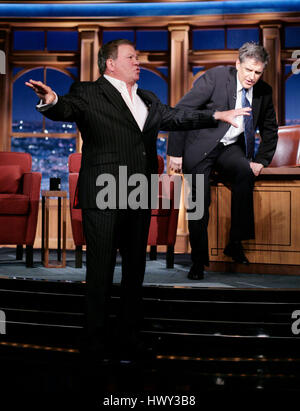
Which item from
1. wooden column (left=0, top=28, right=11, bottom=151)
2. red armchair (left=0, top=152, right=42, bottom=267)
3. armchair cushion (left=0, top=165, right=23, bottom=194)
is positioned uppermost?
wooden column (left=0, top=28, right=11, bottom=151)

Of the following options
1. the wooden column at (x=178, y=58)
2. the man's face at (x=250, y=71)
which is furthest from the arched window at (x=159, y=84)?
the man's face at (x=250, y=71)

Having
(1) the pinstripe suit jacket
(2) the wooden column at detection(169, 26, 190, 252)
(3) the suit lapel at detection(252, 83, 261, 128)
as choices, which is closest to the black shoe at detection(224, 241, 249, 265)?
(3) the suit lapel at detection(252, 83, 261, 128)

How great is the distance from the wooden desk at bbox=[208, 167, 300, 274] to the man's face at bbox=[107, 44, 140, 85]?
5.16ft

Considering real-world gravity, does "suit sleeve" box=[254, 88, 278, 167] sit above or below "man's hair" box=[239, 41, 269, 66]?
below

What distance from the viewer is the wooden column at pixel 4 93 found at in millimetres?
6246

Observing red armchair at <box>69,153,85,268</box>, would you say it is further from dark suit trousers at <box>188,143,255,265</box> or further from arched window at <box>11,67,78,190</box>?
arched window at <box>11,67,78,190</box>

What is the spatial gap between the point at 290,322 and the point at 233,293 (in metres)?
0.31

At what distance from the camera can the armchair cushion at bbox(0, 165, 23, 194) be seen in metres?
4.33

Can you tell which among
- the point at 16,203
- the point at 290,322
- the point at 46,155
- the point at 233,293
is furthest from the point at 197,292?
the point at 46,155

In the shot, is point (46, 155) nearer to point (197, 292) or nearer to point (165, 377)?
point (197, 292)

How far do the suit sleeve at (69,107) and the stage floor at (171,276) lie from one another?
119cm

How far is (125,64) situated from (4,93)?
15.8ft

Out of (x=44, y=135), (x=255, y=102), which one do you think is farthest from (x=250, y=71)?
(x=44, y=135)
